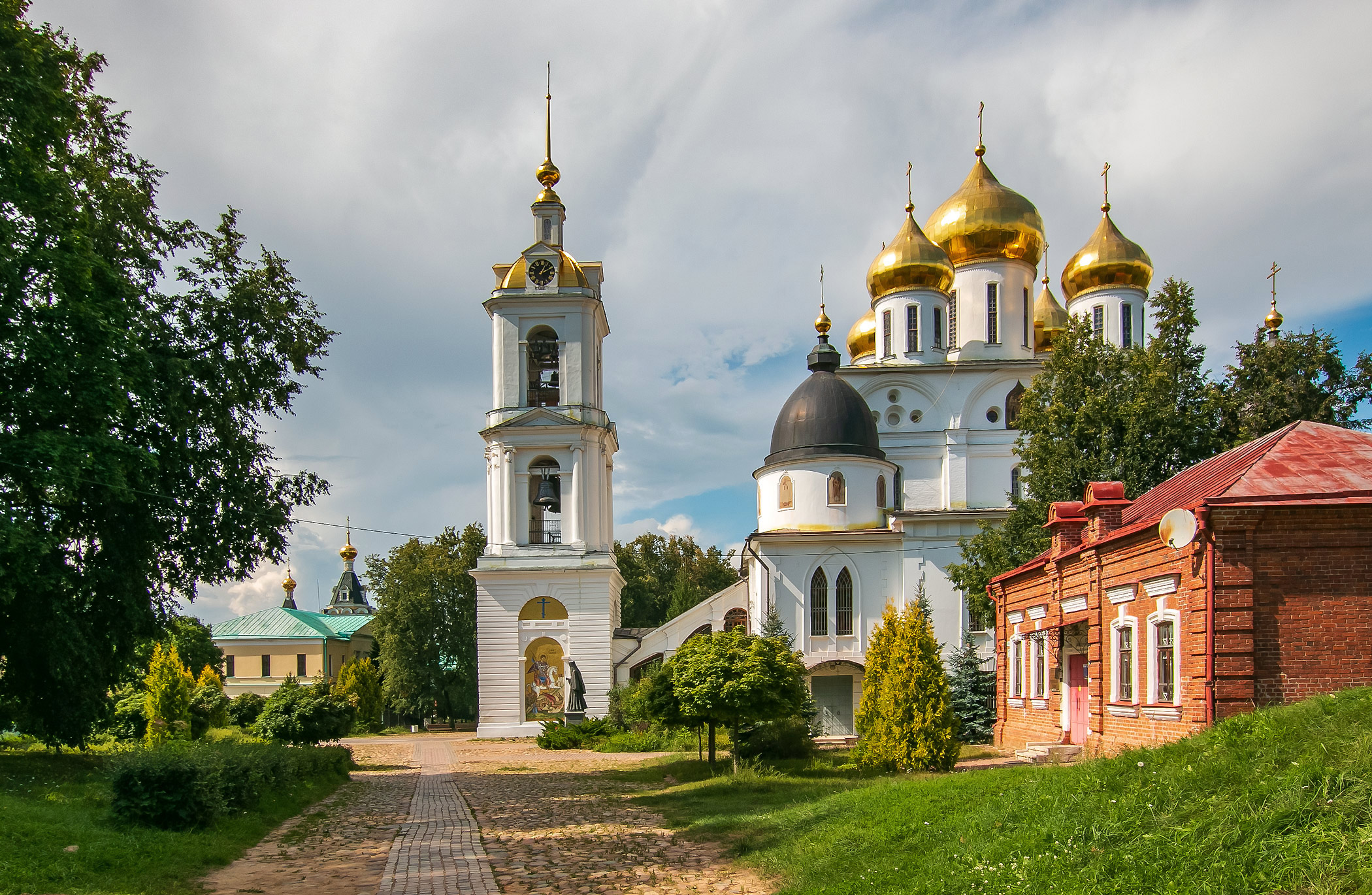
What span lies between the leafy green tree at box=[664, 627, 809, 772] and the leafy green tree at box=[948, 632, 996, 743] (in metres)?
9.61

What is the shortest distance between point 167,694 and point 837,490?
768 inches

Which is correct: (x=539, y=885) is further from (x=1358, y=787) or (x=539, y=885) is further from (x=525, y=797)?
(x=525, y=797)

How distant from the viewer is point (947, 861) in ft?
28.2

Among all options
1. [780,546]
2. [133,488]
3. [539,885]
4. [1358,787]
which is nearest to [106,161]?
[133,488]

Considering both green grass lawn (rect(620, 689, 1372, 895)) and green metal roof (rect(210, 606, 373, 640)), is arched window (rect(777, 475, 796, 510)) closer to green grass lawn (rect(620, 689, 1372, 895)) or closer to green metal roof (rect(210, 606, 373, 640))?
green grass lawn (rect(620, 689, 1372, 895))

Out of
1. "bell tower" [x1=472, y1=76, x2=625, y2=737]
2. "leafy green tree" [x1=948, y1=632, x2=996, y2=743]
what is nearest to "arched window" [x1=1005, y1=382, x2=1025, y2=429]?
"leafy green tree" [x1=948, y1=632, x2=996, y2=743]

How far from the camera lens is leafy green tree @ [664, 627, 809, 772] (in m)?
18.5

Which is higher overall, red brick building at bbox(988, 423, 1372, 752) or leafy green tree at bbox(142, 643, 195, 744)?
red brick building at bbox(988, 423, 1372, 752)

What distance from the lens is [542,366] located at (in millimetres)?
37531

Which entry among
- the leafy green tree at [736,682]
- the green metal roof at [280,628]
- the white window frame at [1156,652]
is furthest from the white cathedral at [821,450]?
the green metal roof at [280,628]

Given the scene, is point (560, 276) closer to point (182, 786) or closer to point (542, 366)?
point (542, 366)

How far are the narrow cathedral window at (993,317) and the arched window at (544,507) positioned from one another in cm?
1529

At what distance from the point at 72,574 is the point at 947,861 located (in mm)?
13110

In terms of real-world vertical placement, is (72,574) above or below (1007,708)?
above
